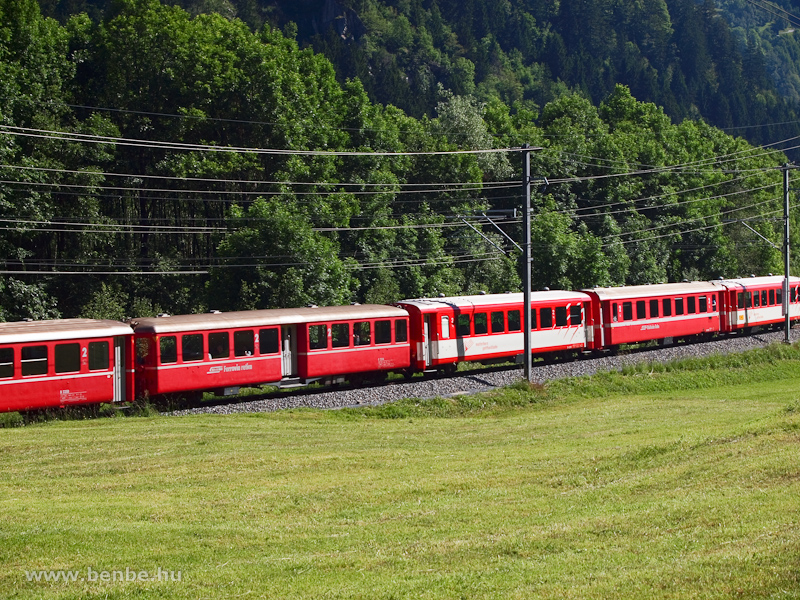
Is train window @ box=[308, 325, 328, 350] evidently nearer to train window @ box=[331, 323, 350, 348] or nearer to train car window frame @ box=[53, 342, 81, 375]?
train window @ box=[331, 323, 350, 348]

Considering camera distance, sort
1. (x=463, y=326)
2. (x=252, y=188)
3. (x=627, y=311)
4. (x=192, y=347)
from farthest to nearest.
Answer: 1. (x=252, y=188)
2. (x=627, y=311)
3. (x=463, y=326)
4. (x=192, y=347)

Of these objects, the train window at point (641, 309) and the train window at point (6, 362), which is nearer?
the train window at point (6, 362)

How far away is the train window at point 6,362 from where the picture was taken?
25047mm

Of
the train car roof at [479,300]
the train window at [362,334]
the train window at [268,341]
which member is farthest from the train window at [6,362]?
the train car roof at [479,300]

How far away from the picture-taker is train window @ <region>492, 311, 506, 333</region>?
36.2 meters

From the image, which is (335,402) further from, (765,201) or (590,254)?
(765,201)

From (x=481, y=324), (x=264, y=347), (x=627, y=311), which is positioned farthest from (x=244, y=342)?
(x=627, y=311)

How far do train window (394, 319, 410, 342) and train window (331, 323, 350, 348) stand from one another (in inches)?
87.6

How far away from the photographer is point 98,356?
2686 centimetres

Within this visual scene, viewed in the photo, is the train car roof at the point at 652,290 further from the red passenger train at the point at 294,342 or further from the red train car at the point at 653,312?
the red passenger train at the point at 294,342

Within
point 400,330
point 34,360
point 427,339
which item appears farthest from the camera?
point 427,339

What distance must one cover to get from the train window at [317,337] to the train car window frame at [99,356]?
6.73m

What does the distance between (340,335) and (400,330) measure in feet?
9.17

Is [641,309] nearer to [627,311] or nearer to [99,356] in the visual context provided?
[627,311]
